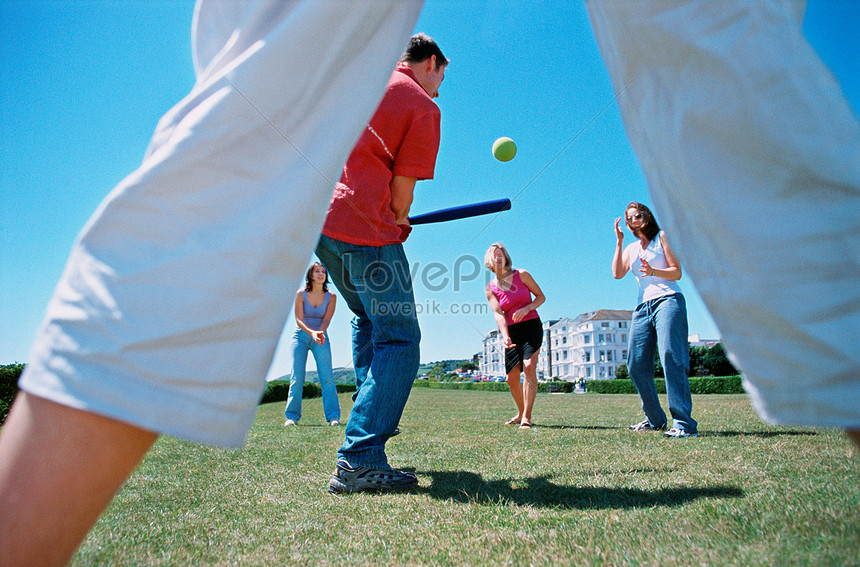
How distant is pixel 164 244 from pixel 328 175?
29 cm

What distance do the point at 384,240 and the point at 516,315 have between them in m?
4.09

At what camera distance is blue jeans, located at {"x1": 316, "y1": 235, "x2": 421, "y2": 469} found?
252cm

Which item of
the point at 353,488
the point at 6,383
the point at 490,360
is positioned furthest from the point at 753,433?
the point at 490,360

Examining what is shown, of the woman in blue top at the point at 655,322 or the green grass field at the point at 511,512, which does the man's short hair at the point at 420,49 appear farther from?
the woman in blue top at the point at 655,322

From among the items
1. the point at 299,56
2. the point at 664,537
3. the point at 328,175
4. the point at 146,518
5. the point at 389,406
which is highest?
the point at 299,56

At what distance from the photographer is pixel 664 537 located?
59.6 inches

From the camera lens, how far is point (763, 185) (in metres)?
0.72

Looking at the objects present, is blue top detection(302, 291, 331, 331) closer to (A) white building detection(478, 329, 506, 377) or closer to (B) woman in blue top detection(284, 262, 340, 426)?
(B) woman in blue top detection(284, 262, 340, 426)

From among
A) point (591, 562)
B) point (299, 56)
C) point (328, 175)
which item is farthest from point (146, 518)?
point (299, 56)

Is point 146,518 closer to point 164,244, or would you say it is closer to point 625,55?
point 164,244

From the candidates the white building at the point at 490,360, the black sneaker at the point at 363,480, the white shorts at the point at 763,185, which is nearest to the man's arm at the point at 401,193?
the black sneaker at the point at 363,480

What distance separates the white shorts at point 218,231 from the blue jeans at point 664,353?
14.7 feet

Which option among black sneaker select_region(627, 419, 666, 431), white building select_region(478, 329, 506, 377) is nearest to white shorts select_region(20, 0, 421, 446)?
black sneaker select_region(627, 419, 666, 431)

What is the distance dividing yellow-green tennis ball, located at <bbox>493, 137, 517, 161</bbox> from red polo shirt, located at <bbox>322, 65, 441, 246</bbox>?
3778mm
